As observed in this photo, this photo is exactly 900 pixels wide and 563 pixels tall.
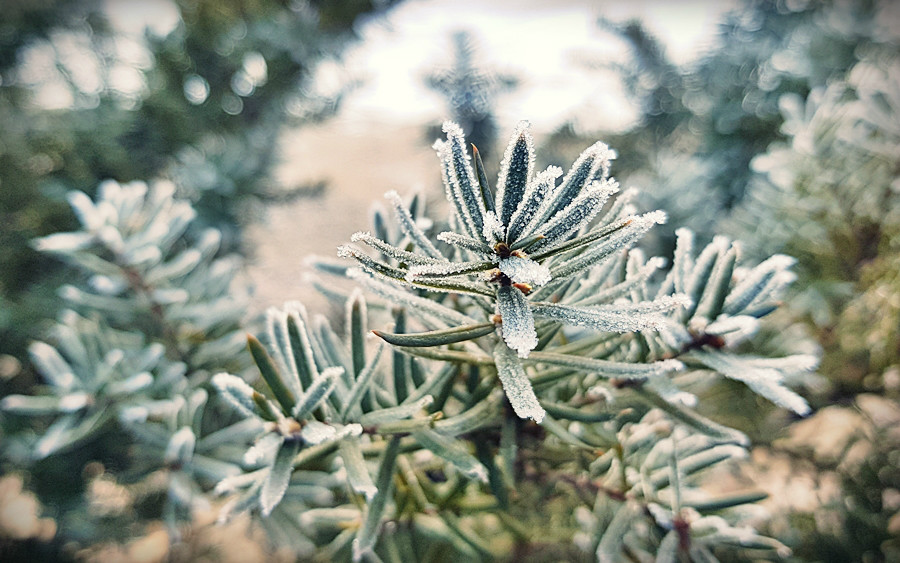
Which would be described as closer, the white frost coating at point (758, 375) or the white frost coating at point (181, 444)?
the white frost coating at point (758, 375)

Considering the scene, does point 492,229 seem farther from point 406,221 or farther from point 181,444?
point 181,444

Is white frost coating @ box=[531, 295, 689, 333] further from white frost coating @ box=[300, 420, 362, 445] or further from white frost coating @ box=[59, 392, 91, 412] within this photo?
white frost coating @ box=[59, 392, 91, 412]

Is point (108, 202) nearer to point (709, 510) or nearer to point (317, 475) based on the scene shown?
point (317, 475)

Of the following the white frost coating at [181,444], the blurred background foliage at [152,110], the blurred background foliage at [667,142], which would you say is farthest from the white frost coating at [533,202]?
the blurred background foliage at [152,110]

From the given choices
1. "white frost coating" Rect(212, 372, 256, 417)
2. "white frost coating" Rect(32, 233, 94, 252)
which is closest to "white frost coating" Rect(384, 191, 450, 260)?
"white frost coating" Rect(212, 372, 256, 417)

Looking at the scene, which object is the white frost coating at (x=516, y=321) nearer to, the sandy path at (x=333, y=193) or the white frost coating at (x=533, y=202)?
the white frost coating at (x=533, y=202)

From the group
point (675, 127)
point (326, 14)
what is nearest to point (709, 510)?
point (675, 127)

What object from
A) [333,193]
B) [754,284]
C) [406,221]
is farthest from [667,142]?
[333,193]
